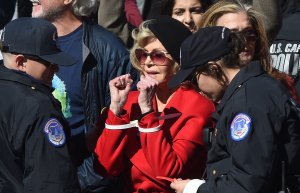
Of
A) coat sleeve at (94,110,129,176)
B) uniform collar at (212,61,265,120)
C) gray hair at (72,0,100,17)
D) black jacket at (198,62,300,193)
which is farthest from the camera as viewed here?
gray hair at (72,0,100,17)

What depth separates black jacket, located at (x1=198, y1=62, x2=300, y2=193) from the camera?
3680 millimetres

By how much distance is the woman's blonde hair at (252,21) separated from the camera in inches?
174

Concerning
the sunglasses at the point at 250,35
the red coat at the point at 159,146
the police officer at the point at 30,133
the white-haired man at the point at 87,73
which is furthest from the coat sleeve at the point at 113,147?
the sunglasses at the point at 250,35

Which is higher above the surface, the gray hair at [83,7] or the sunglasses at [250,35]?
the sunglasses at [250,35]

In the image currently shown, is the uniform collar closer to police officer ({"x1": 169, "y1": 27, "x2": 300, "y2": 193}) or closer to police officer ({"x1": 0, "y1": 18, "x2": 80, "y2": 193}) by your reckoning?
police officer ({"x1": 169, "y1": 27, "x2": 300, "y2": 193})

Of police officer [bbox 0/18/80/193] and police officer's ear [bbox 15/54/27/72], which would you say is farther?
police officer's ear [bbox 15/54/27/72]

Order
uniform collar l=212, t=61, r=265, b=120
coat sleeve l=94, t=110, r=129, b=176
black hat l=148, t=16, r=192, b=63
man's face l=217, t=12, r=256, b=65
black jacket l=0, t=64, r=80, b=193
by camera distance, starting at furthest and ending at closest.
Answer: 1. black hat l=148, t=16, r=192, b=63
2. coat sleeve l=94, t=110, r=129, b=176
3. man's face l=217, t=12, r=256, b=65
4. black jacket l=0, t=64, r=80, b=193
5. uniform collar l=212, t=61, r=265, b=120

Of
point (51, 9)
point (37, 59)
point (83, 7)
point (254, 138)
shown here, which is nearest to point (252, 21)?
point (254, 138)

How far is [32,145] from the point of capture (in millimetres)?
4074

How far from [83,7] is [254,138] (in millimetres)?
2517

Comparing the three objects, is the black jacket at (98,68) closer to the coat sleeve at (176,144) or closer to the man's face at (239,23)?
the coat sleeve at (176,144)

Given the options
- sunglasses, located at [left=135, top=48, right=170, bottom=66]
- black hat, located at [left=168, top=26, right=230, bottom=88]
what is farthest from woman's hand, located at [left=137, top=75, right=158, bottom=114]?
black hat, located at [left=168, top=26, right=230, bottom=88]

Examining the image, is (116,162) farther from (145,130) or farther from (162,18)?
(162,18)

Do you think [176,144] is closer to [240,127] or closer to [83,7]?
[240,127]
